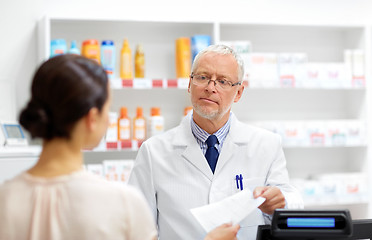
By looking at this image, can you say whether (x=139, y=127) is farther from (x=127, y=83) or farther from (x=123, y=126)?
(x=127, y=83)

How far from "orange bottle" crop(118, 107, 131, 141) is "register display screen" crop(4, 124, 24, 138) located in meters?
0.72

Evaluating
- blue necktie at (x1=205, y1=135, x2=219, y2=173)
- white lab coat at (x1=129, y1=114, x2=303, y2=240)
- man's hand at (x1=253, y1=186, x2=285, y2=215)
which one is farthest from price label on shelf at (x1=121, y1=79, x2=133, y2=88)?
man's hand at (x1=253, y1=186, x2=285, y2=215)

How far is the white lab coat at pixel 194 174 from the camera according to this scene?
6.83 feet

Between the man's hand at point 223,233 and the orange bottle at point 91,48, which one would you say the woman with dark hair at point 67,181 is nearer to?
the man's hand at point 223,233

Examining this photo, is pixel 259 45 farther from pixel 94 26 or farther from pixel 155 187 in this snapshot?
pixel 155 187

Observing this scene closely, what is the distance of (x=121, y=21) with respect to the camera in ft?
12.6

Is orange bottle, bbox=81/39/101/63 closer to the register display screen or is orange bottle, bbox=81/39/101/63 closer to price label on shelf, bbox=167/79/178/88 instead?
price label on shelf, bbox=167/79/178/88

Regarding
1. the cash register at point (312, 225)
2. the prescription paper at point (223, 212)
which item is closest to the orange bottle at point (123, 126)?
the prescription paper at point (223, 212)

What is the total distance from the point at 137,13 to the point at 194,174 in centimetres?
230

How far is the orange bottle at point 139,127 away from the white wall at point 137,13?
80 cm

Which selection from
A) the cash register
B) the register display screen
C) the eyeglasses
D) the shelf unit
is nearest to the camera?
the cash register

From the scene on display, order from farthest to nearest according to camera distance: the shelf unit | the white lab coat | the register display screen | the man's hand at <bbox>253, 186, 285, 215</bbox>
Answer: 1. the shelf unit
2. the register display screen
3. the white lab coat
4. the man's hand at <bbox>253, 186, 285, 215</bbox>

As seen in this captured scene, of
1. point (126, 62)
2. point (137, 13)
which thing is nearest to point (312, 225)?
point (126, 62)

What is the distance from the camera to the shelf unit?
13.3 ft
